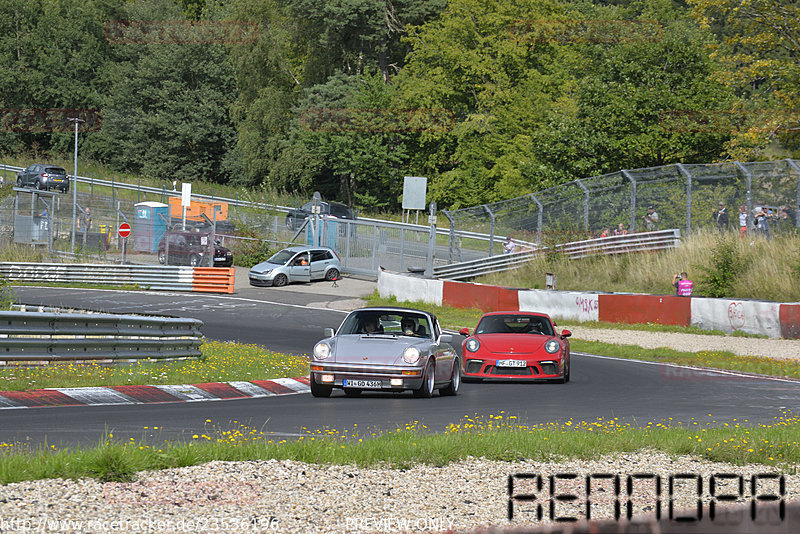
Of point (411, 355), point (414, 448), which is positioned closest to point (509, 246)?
point (411, 355)

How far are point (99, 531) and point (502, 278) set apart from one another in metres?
33.2

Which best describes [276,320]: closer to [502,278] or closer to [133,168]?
[502,278]

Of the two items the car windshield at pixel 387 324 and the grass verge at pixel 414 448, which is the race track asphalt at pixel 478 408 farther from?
the car windshield at pixel 387 324

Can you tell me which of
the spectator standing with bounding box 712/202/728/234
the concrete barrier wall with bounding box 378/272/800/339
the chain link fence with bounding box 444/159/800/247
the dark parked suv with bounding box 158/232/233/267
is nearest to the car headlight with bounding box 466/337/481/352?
the concrete barrier wall with bounding box 378/272/800/339

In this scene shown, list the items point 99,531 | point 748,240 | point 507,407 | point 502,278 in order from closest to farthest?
point 99,531, point 507,407, point 748,240, point 502,278

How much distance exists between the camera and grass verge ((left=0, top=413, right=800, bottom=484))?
293 inches

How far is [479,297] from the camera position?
1308 inches

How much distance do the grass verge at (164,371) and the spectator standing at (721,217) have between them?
17242 millimetres

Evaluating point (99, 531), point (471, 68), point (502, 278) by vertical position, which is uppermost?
point (471, 68)

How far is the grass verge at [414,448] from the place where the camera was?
7449 mm

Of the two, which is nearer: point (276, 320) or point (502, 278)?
point (276, 320)

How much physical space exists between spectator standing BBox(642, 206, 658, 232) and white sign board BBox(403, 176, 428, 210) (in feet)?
26.4

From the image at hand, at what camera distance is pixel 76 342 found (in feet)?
51.0

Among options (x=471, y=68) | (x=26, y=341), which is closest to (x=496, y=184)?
(x=471, y=68)
